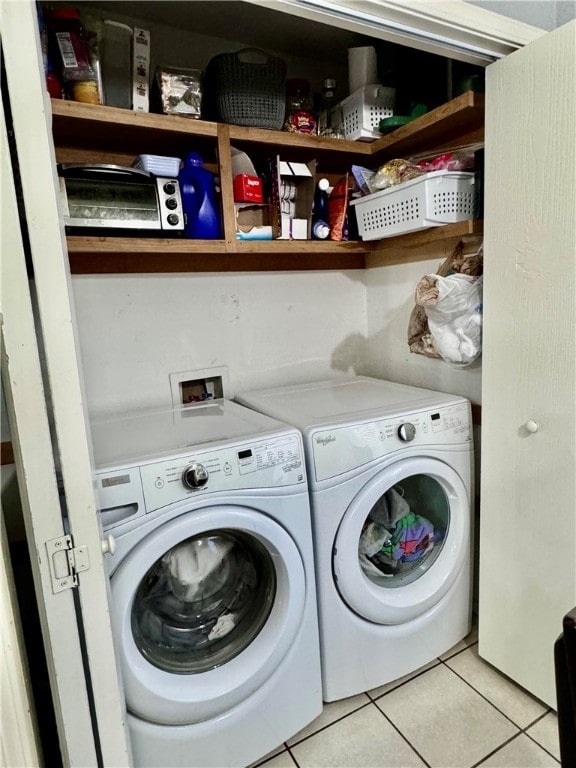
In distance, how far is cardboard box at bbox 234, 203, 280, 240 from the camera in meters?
1.63

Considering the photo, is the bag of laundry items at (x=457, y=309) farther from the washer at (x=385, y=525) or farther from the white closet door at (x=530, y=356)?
the washer at (x=385, y=525)

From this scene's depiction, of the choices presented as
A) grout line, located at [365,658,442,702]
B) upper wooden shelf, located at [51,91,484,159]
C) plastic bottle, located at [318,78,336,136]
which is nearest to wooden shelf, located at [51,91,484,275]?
upper wooden shelf, located at [51,91,484,159]

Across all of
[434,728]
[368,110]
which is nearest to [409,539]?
[434,728]

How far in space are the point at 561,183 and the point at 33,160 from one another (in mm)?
1185

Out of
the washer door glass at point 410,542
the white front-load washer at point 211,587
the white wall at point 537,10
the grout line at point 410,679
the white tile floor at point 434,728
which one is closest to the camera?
the white front-load washer at point 211,587

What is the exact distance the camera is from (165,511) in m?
1.10

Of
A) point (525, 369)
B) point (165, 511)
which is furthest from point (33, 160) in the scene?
point (525, 369)

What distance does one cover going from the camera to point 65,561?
823 millimetres

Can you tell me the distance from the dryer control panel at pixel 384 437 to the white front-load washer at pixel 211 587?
0.07 m

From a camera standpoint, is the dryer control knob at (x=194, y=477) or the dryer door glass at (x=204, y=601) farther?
the dryer door glass at (x=204, y=601)

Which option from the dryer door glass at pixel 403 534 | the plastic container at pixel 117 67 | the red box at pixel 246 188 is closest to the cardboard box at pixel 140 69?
the plastic container at pixel 117 67

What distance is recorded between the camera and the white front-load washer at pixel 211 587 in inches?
42.6

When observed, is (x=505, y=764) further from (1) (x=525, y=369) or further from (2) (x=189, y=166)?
(2) (x=189, y=166)

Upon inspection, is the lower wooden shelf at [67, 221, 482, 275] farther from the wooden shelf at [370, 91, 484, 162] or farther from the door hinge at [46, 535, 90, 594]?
the door hinge at [46, 535, 90, 594]
